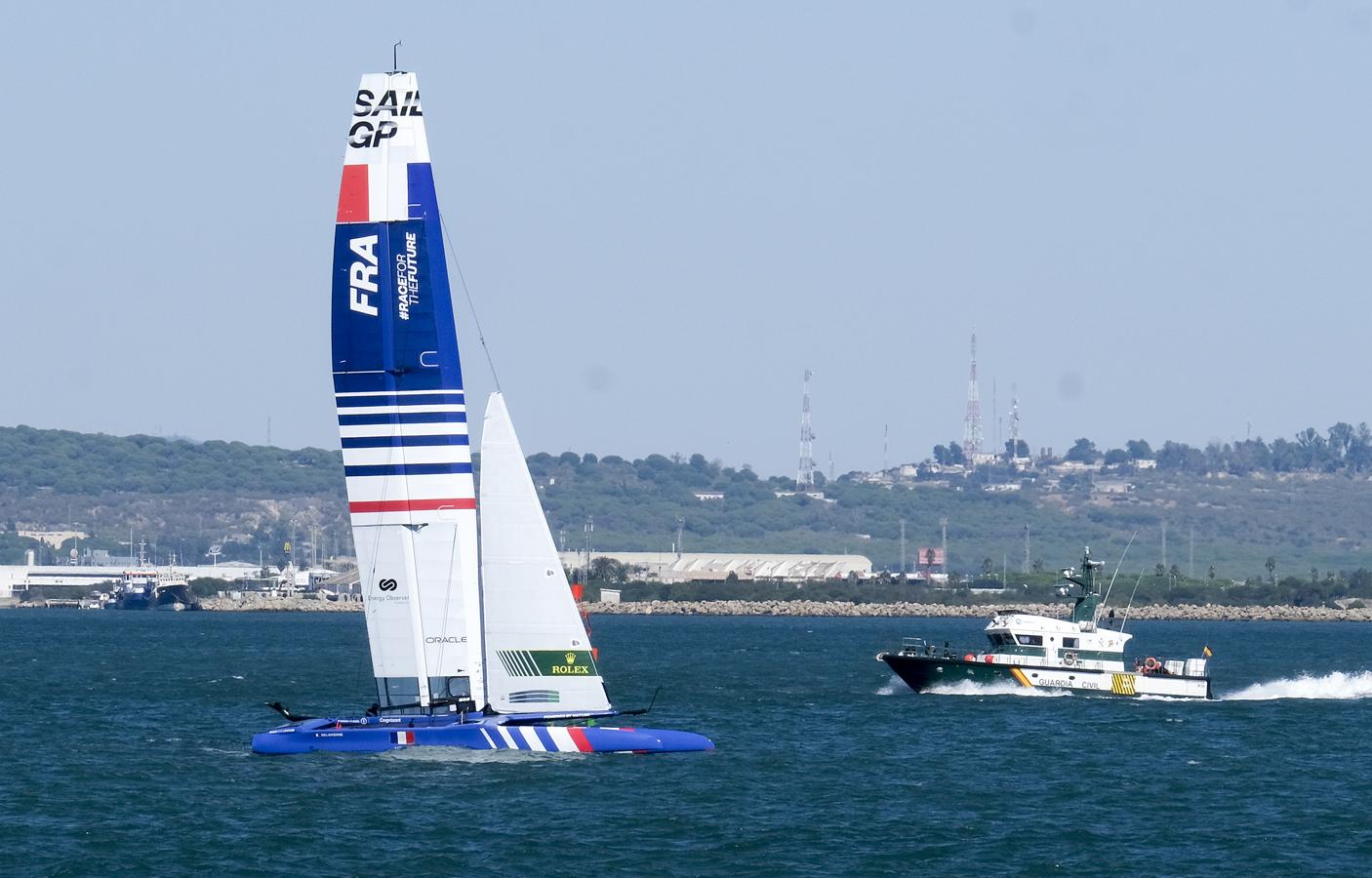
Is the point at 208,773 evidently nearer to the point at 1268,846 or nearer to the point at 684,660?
the point at 1268,846

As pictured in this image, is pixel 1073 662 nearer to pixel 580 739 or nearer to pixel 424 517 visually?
pixel 580 739

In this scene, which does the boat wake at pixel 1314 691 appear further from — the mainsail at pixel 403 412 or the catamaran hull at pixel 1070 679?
the mainsail at pixel 403 412

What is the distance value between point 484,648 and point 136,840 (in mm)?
9561

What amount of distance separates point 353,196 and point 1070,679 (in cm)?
3541

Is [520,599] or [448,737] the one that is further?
[520,599]

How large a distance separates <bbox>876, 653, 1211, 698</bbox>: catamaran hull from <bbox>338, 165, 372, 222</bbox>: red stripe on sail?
111 feet

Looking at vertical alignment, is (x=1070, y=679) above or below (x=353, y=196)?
below

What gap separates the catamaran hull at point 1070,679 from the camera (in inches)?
2827

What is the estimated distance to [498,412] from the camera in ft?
150

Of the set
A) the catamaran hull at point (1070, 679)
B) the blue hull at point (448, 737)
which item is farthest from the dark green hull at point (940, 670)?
the blue hull at point (448, 737)

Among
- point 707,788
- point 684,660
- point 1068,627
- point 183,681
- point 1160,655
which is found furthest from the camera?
point 1160,655

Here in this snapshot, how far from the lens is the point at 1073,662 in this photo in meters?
72.1

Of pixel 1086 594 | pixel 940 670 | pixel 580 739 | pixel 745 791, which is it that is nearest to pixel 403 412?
pixel 580 739

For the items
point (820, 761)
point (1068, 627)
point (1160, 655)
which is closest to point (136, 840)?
point (820, 761)
